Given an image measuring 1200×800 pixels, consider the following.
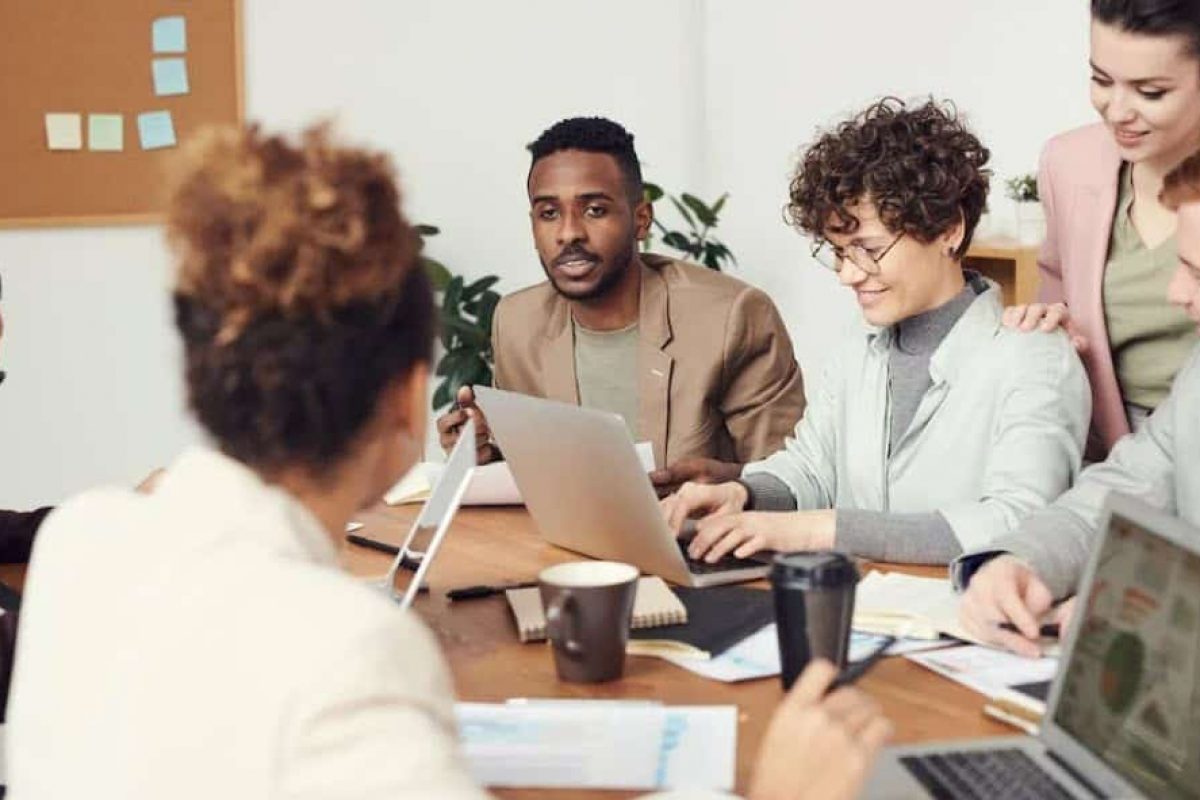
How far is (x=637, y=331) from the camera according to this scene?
279 centimetres

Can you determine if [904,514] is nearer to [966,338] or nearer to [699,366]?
[966,338]

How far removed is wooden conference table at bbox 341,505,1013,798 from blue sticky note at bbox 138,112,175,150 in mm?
2554

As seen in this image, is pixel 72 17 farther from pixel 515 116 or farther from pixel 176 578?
pixel 176 578

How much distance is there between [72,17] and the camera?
4109 millimetres

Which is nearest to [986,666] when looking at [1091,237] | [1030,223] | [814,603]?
[814,603]

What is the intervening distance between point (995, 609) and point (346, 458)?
0.81m

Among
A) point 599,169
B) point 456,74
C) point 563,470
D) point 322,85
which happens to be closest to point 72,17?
point 322,85

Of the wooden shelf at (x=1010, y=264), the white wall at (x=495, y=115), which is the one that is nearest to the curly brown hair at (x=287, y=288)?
the wooden shelf at (x=1010, y=264)

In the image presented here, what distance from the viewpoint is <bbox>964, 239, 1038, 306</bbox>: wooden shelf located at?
3.28 m

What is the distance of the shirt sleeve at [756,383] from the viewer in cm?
274

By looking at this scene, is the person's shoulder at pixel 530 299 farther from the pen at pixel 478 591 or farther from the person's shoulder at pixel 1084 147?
the pen at pixel 478 591

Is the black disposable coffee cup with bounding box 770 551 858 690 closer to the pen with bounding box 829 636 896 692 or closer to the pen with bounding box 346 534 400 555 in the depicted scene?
the pen with bounding box 829 636 896 692

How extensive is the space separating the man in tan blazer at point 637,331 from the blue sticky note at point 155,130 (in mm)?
1767

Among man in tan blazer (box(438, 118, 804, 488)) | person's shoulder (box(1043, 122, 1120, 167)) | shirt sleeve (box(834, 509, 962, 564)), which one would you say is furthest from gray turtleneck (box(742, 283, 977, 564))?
man in tan blazer (box(438, 118, 804, 488))
